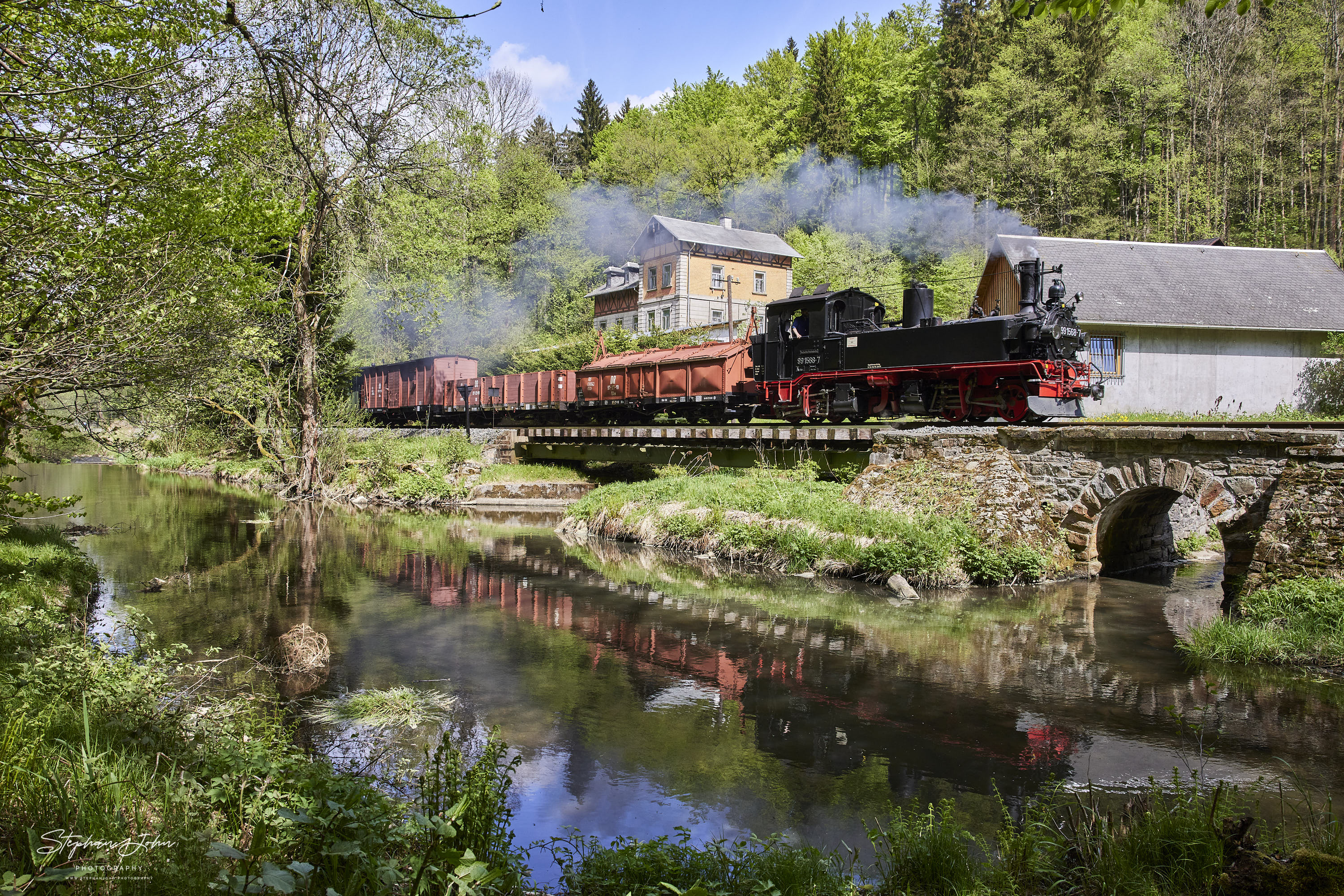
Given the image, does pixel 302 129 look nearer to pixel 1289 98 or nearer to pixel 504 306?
pixel 504 306

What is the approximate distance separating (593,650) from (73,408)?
5967mm

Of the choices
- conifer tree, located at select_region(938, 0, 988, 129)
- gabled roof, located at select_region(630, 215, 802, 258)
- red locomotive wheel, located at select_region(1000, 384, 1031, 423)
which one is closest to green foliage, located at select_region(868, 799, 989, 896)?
red locomotive wheel, located at select_region(1000, 384, 1031, 423)

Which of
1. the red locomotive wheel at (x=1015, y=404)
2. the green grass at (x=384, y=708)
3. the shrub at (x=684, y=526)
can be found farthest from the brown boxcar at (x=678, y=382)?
the green grass at (x=384, y=708)

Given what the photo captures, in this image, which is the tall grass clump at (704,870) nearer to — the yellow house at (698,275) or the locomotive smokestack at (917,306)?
the locomotive smokestack at (917,306)

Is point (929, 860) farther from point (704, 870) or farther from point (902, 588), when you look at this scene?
point (902, 588)

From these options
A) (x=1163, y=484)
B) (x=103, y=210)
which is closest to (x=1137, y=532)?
(x=1163, y=484)

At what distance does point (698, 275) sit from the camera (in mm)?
45219

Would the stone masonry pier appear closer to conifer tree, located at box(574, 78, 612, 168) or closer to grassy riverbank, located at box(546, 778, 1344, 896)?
grassy riverbank, located at box(546, 778, 1344, 896)

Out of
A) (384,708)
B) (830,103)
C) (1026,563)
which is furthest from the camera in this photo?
(830,103)

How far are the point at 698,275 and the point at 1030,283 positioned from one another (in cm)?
3153

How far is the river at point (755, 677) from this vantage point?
5793 mm

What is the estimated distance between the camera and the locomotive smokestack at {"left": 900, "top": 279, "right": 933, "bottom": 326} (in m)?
16.1

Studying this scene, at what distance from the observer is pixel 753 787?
575cm

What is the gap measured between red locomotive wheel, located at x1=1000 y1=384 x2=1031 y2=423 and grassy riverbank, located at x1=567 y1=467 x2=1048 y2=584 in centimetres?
319
